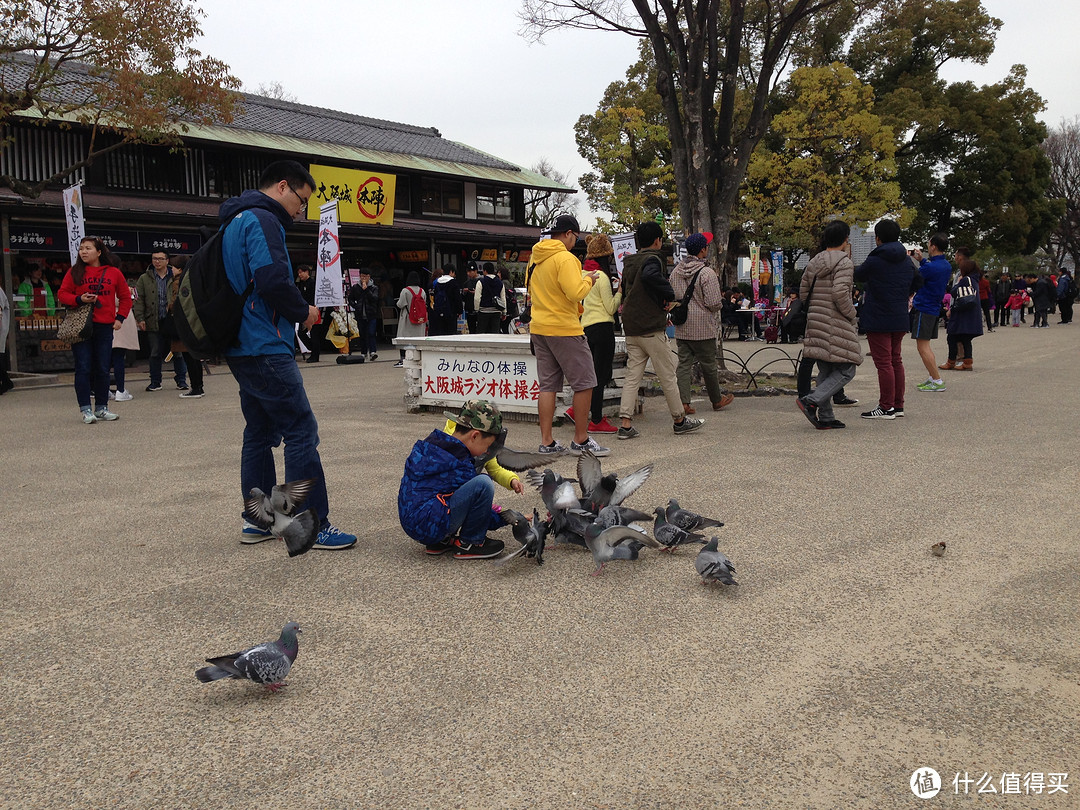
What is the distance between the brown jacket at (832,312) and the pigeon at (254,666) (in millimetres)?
6061

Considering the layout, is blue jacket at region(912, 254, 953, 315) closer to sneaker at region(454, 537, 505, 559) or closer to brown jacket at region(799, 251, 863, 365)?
brown jacket at region(799, 251, 863, 365)

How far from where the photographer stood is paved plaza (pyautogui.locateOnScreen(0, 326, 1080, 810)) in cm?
225

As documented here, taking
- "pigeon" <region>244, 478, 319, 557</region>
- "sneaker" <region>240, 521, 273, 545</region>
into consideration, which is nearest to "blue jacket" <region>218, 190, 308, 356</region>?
"pigeon" <region>244, 478, 319, 557</region>

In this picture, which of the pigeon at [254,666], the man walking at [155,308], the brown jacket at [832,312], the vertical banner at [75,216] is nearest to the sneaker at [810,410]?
the brown jacket at [832,312]

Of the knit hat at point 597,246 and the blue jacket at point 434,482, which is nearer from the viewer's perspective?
the blue jacket at point 434,482


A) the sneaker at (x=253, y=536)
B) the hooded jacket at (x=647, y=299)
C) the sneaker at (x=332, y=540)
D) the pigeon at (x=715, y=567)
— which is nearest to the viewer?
the pigeon at (x=715, y=567)

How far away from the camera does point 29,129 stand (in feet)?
49.1

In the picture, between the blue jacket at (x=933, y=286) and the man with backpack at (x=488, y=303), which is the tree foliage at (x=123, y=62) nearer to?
the man with backpack at (x=488, y=303)

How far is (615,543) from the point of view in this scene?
12.5ft

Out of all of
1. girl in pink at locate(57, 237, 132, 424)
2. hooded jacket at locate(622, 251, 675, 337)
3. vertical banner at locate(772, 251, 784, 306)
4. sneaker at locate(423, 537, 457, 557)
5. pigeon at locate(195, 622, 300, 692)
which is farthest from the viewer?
vertical banner at locate(772, 251, 784, 306)

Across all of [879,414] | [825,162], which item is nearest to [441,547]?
[879,414]

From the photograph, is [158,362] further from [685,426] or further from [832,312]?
[832,312]

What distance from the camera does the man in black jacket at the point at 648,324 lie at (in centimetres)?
712

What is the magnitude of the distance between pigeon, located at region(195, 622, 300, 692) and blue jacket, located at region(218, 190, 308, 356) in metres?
1.77
